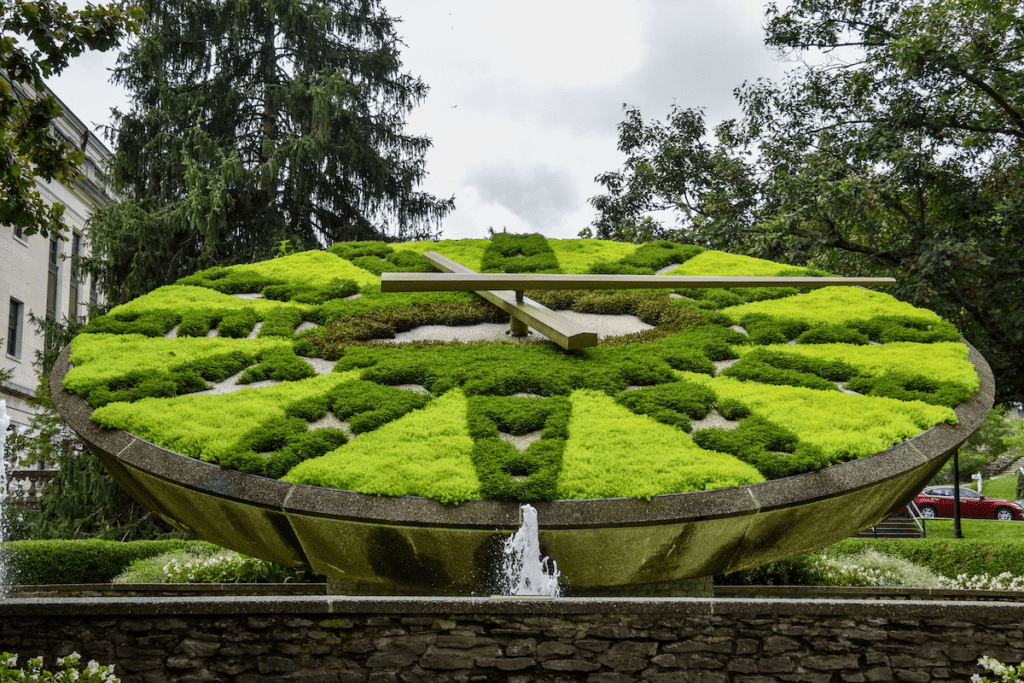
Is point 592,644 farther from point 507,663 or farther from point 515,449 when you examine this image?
point 515,449

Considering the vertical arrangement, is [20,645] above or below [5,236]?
below

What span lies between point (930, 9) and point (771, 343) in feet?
29.3

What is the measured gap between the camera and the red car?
26734mm

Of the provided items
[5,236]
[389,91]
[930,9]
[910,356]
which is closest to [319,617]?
[910,356]

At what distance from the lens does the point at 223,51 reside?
19172 millimetres

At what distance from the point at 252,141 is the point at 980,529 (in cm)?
2233

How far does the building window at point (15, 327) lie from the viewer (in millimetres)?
25248

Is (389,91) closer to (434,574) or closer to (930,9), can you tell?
(930,9)

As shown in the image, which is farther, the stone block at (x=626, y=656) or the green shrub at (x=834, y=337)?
the green shrub at (x=834, y=337)

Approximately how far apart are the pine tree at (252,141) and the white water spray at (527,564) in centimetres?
1319

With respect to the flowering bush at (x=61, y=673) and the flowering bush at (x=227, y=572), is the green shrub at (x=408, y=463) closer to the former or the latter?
the flowering bush at (x=61, y=673)

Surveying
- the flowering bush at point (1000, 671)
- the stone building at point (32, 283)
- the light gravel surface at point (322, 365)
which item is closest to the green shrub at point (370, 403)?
the light gravel surface at point (322, 365)

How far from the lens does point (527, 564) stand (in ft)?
15.3

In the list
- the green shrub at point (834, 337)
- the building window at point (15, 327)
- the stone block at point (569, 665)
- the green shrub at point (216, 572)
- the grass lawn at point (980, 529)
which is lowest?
the grass lawn at point (980, 529)
